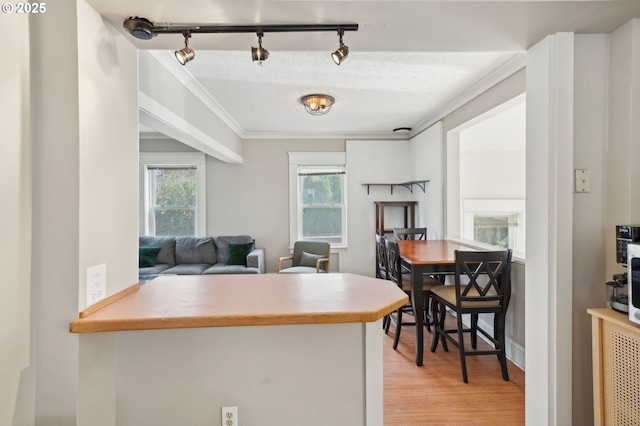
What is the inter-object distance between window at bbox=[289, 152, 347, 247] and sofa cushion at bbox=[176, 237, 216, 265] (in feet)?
4.10

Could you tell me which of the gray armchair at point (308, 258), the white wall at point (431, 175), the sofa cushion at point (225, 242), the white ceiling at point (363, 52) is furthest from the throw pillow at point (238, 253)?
the white wall at point (431, 175)

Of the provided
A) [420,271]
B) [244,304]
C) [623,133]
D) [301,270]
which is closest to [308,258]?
[301,270]

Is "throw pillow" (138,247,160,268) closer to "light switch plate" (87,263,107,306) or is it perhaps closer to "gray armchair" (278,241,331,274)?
"gray armchair" (278,241,331,274)

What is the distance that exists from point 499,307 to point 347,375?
1.58 metres

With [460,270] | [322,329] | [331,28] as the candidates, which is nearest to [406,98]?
[460,270]

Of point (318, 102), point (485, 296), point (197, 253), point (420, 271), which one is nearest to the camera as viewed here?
point (485, 296)

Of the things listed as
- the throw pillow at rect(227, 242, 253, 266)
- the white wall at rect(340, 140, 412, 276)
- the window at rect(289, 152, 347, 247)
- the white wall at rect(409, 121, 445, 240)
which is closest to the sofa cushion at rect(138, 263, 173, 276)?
the throw pillow at rect(227, 242, 253, 266)

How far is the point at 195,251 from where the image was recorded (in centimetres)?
425

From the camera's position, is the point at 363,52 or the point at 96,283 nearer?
the point at 96,283

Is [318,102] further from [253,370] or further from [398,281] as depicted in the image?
[253,370]

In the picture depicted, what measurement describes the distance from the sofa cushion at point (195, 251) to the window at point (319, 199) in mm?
1249

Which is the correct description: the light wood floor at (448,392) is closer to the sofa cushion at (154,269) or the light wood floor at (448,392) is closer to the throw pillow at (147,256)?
the sofa cushion at (154,269)

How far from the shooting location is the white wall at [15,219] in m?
0.94

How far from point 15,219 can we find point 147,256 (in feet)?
11.3
